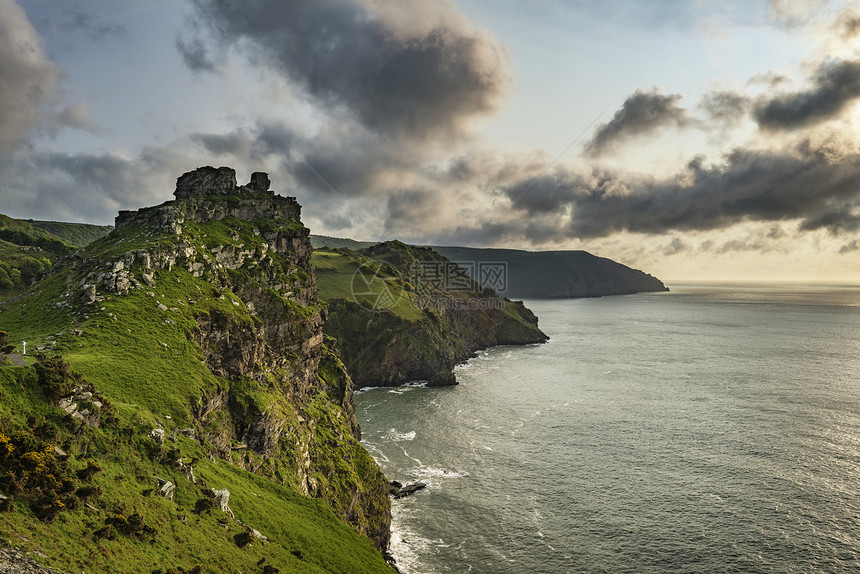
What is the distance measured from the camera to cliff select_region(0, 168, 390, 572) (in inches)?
1437

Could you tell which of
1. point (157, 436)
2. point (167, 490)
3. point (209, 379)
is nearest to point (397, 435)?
point (209, 379)

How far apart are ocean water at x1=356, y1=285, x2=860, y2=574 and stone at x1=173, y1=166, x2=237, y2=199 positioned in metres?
73.0

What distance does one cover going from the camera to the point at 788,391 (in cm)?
14575

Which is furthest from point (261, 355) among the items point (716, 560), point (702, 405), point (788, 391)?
point (788, 391)

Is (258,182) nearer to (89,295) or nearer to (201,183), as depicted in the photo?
(201,183)

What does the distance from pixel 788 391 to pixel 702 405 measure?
1477 inches

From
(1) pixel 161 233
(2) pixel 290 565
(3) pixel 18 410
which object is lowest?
(2) pixel 290 565

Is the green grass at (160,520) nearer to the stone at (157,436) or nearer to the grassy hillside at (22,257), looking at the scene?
the stone at (157,436)

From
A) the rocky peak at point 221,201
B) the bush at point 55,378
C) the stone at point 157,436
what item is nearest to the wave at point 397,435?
the rocky peak at point 221,201

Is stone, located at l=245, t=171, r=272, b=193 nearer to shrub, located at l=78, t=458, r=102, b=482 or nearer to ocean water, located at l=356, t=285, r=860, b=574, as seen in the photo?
ocean water, located at l=356, t=285, r=860, b=574

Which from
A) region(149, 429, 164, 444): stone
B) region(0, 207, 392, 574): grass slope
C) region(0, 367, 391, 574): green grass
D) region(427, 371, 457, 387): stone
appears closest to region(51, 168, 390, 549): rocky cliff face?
region(0, 207, 392, 574): grass slope

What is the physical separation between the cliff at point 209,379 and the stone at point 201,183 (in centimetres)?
23

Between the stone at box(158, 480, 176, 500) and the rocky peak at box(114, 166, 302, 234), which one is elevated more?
the rocky peak at box(114, 166, 302, 234)

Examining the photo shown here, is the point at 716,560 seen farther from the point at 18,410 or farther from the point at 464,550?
the point at 18,410
